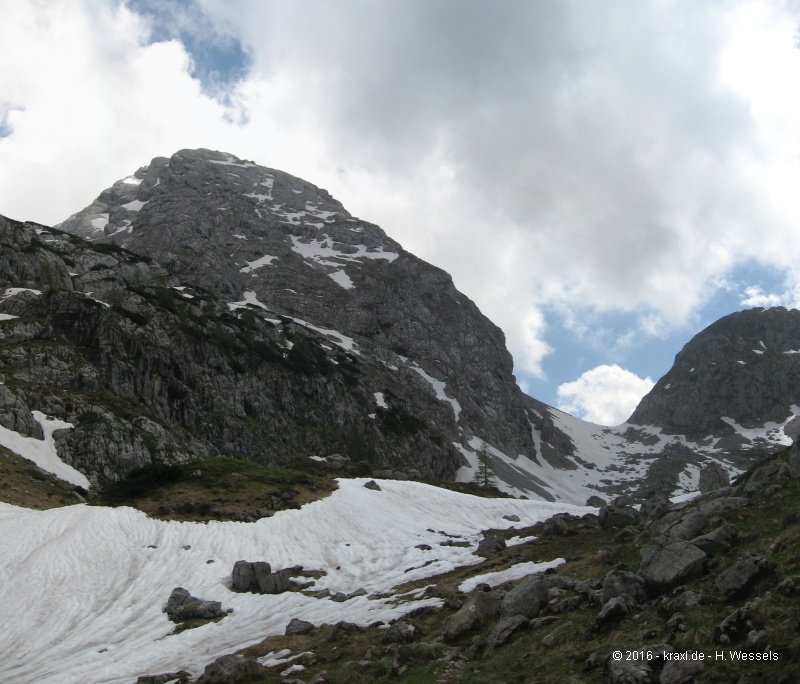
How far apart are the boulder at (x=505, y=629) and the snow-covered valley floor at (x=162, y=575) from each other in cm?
702

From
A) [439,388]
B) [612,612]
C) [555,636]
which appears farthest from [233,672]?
[439,388]

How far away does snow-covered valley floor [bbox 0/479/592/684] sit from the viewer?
22.1 meters

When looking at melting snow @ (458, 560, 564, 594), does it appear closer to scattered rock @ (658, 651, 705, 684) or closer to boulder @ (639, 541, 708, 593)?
boulder @ (639, 541, 708, 593)

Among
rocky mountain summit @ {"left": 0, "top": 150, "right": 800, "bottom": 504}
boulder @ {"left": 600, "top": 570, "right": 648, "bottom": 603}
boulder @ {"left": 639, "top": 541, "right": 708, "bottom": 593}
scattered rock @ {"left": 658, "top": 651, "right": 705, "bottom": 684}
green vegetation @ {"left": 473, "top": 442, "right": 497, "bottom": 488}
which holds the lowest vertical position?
scattered rock @ {"left": 658, "top": 651, "right": 705, "bottom": 684}

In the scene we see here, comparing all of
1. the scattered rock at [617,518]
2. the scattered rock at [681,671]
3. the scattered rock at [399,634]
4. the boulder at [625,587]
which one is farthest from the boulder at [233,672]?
the scattered rock at [617,518]

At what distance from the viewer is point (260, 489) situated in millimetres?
49250

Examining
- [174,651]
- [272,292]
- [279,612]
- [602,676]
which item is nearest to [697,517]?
[602,676]

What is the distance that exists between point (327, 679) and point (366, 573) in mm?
19402

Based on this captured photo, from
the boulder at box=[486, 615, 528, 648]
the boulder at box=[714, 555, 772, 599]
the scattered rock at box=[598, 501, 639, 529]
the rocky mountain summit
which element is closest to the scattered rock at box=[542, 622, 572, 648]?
the boulder at box=[486, 615, 528, 648]

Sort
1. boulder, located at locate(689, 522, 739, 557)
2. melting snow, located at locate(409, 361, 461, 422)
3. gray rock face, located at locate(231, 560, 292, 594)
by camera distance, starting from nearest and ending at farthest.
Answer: boulder, located at locate(689, 522, 739, 557)
gray rock face, located at locate(231, 560, 292, 594)
melting snow, located at locate(409, 361, 461, 422)

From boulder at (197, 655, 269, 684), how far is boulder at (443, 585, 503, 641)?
5.95 metres

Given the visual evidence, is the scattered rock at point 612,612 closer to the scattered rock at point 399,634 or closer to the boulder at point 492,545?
the scattered rock at point 399,634

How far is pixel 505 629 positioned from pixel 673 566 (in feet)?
16.8

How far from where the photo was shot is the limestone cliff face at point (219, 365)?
73.3m
